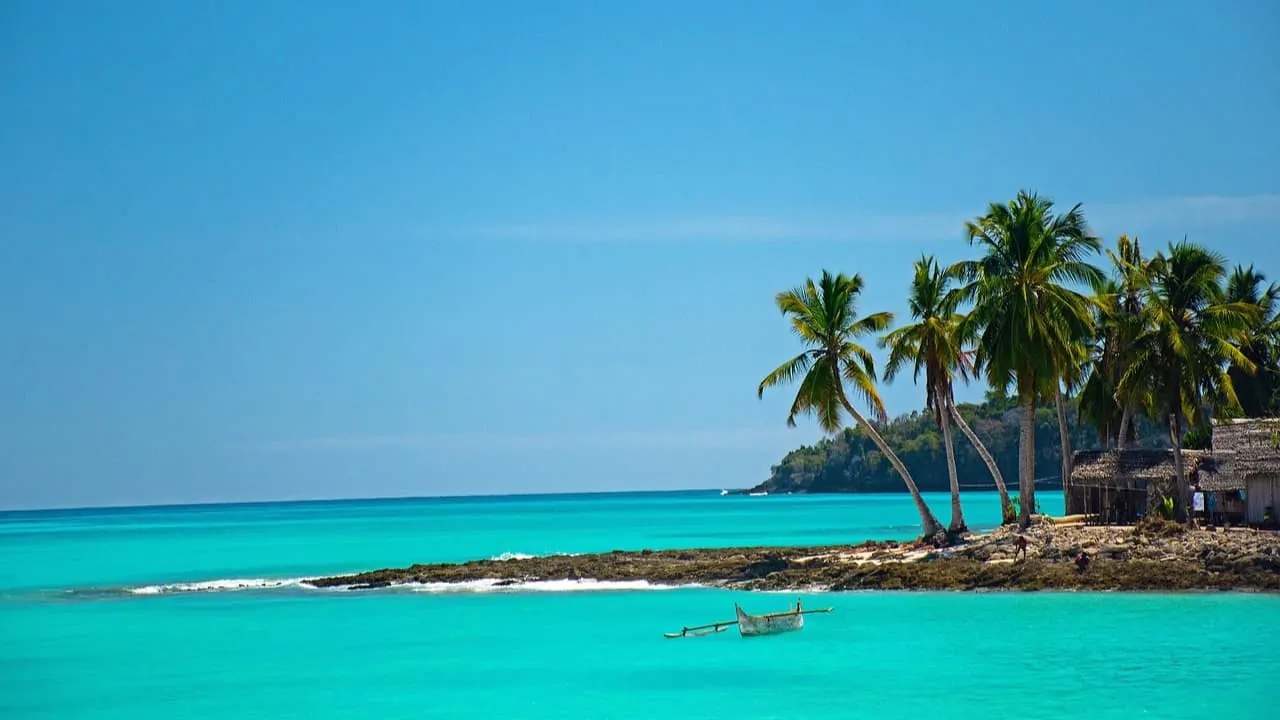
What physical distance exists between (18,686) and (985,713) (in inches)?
588

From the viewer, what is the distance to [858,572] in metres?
29.3

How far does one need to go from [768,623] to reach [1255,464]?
43.2ft

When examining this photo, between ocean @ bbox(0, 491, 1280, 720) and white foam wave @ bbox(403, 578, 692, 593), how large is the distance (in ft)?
0.51

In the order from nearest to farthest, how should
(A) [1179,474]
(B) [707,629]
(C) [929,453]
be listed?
(B) [707,629]
(A) [1179,474]
(C) [929,453]

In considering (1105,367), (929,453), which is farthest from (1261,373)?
(929,453)

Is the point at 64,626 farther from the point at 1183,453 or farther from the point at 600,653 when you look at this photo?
the point at 1183,453

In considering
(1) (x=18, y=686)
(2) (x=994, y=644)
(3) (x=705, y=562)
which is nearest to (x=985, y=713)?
(2) (x=994, y=644)

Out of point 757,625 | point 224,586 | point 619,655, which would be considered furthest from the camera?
point 224,586

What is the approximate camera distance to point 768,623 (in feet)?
77.6

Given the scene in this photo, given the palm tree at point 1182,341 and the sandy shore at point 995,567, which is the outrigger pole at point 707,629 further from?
the palm tree at point 1182,341

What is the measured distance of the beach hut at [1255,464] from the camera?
29.6 metres

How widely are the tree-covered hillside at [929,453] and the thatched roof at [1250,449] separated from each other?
44.7 meters

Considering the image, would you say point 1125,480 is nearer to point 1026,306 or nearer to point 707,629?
point 1026,306

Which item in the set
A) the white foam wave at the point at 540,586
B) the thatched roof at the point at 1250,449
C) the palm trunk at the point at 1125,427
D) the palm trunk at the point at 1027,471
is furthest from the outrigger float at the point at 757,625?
the palm trunk at the point at 1125,427
